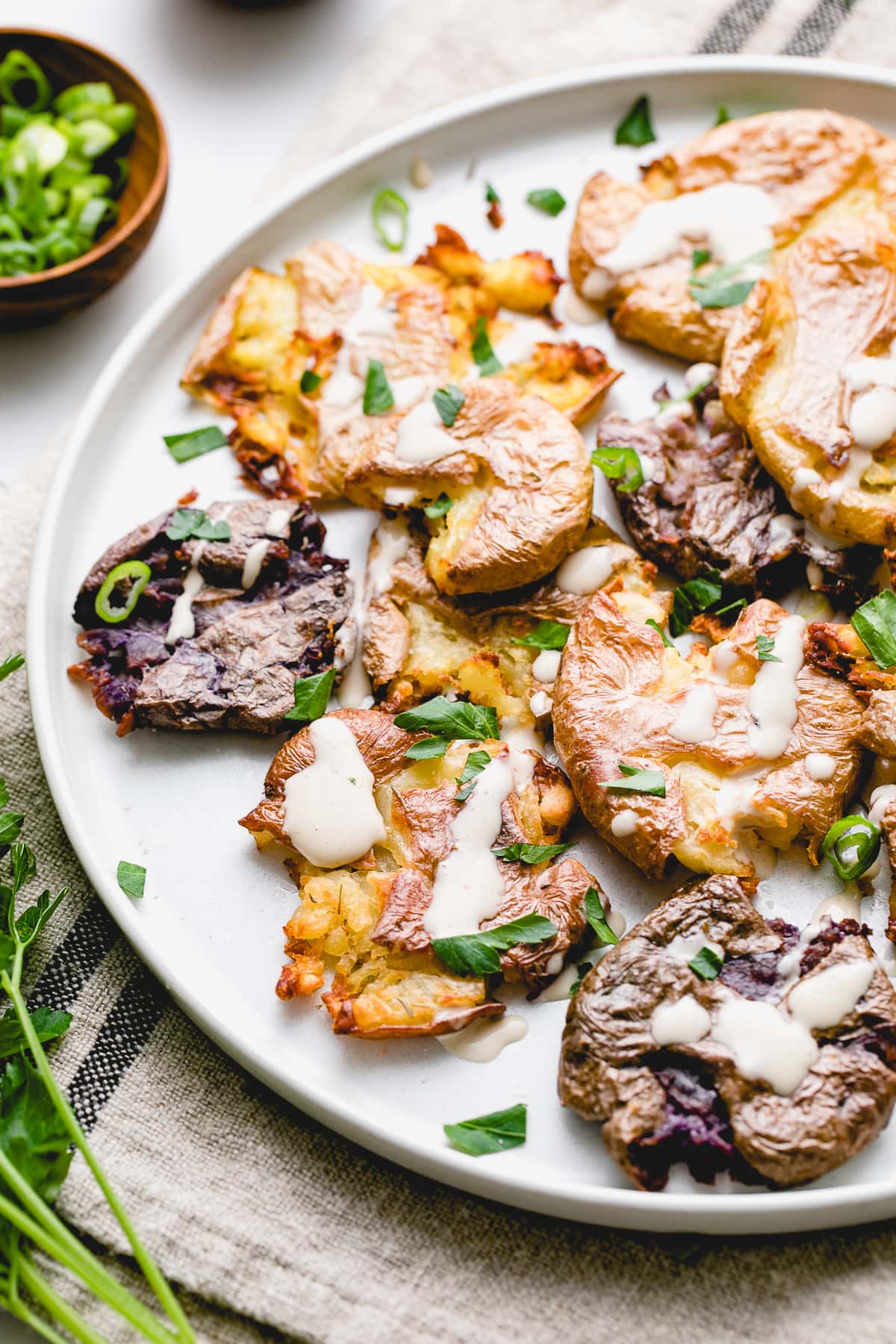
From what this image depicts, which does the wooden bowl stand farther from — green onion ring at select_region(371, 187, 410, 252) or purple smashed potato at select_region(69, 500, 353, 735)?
purple smashed potato at select_region(69, 500, 353, 735)

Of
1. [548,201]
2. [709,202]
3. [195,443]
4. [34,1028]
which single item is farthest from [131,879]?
[709,202]

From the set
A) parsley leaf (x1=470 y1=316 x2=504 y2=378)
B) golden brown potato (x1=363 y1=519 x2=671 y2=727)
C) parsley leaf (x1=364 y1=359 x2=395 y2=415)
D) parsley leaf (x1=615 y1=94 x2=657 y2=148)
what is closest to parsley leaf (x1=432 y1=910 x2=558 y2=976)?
golden brown potato (x1=363 y1=519 x2=671 y2=727)

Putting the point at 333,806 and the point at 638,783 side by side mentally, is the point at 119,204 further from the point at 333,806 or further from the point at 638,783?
the point at 638,783

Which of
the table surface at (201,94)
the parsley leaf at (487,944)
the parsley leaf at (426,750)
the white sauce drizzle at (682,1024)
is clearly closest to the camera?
the white sauce drizzle at (682,1024)

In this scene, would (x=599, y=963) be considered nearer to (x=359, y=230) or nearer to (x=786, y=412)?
(x=786, y=412)

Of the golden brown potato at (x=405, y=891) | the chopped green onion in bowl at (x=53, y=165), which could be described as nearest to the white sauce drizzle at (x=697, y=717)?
the golden brown potato at (x=405, y=891)

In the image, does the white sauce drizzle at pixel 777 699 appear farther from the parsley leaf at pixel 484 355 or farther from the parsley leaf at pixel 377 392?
the parsley leaf at pixel 377 392
